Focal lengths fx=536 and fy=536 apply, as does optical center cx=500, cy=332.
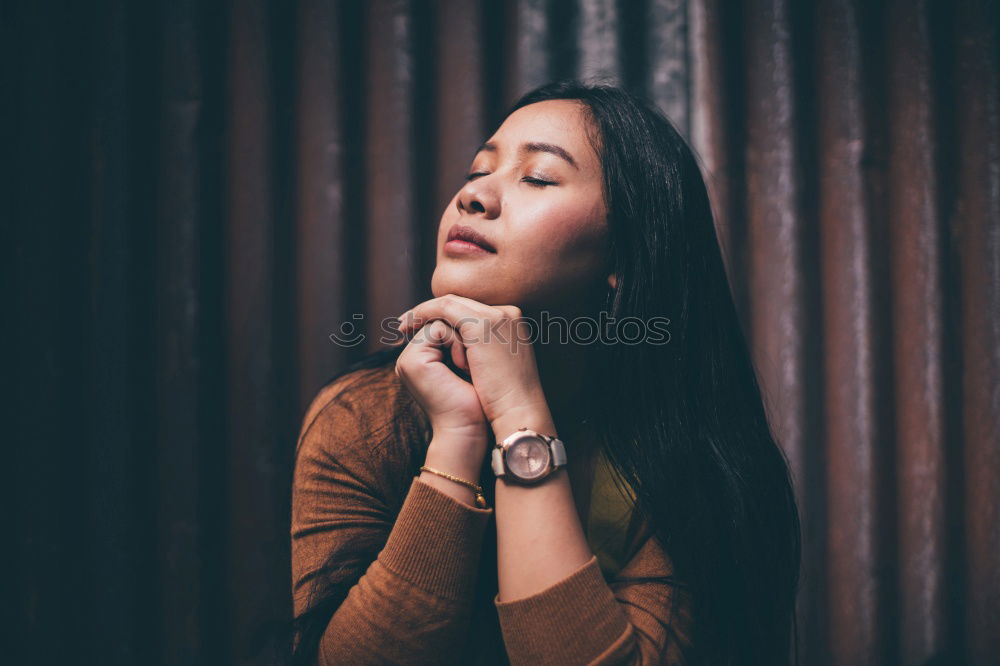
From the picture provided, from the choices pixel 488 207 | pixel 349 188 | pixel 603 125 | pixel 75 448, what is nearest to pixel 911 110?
pixel 603 125

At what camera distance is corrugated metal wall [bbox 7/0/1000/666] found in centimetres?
104

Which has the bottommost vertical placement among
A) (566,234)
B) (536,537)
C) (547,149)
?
(536,537)

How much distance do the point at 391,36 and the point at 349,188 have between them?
0.32 m

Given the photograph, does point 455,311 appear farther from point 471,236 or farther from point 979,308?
point 979,308

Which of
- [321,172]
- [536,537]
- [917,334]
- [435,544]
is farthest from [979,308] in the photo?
[321,172]

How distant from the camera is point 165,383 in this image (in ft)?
3.45

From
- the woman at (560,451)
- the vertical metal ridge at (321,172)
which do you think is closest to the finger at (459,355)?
the woman at (560,451)

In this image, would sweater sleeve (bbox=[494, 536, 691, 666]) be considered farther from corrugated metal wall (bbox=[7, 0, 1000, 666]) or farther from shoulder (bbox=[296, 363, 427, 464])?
corrugated metal wall (bbox=[7, 0, 1000, 666])

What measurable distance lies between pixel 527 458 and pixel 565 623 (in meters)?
0.20

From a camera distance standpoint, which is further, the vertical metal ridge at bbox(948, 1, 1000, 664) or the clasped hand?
the vertical metal ridge at bbox(948, 1, 1000, 664)

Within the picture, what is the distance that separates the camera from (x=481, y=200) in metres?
0.74

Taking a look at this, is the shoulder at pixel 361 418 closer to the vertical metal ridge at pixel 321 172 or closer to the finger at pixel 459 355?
the finger at pixel 459 355

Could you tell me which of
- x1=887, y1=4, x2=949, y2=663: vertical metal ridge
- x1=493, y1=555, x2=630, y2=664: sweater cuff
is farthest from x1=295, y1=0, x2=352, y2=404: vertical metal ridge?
x1=887, y1=4, x2=949, y2=663: vertical metal ridge

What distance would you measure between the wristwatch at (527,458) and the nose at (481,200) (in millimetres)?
306
